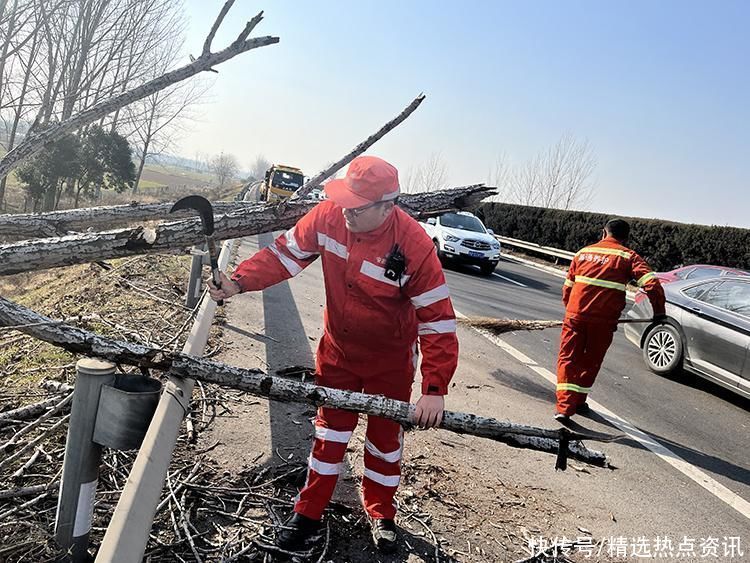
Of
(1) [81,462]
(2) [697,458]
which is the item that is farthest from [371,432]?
(2) [697,458]

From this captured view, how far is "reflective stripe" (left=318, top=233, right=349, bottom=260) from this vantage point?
2.89 meters

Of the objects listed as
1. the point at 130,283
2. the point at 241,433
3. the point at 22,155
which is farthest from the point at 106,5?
the point at 241,433

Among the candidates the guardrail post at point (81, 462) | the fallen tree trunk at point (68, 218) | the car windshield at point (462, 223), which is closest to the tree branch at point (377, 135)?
the fallen tree trunk at point (68, 218)

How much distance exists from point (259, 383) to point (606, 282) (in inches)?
158

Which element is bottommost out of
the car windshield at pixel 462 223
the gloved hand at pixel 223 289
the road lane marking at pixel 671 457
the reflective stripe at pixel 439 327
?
the road lane marking at pixel 671 457

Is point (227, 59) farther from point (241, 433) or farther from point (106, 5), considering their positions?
point (106, 5)

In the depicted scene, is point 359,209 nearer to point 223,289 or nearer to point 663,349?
point 223,289

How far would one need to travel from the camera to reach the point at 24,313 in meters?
2.41

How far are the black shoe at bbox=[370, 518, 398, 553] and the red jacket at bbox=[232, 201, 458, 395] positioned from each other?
83 cm

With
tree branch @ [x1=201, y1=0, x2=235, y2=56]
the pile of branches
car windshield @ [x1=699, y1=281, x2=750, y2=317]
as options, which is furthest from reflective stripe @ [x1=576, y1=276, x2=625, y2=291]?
tree branch @ [x1=201, y1=0, x2=235, y2=56]

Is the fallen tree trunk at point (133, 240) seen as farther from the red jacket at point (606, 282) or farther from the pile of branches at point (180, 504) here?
the red jacket at point (606, 282)

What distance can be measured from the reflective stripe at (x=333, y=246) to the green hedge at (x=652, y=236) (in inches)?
683

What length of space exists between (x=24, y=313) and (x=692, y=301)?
24.9 feet

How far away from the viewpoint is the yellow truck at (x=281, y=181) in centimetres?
2714
